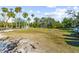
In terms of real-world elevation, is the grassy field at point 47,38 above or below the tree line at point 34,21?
→ below

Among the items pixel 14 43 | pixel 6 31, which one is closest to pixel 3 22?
pixel 6 31

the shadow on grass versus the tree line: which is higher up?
the tree line

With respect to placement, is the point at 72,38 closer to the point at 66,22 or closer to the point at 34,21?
the point at 66,22

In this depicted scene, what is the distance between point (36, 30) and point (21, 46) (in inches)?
8.7

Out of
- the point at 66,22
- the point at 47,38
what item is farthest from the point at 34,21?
the point at 66,22

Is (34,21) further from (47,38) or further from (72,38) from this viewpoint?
(72,38)

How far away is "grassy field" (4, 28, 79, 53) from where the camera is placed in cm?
203

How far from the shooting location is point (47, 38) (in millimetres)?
2045

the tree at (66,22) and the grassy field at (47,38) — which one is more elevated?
the tree at (66,22)

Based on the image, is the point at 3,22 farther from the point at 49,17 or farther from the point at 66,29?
the point at 66,29

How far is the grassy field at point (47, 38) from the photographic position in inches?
79.8

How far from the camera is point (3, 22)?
6.69 feet

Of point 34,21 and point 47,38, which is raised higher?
point 34,21
